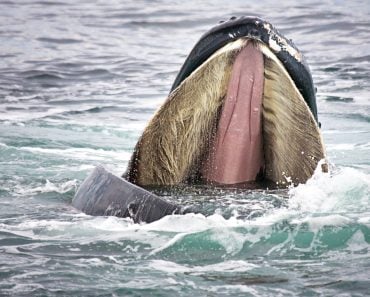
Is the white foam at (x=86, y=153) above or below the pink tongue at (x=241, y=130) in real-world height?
below

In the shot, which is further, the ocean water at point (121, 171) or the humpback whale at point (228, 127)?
the humpback whale at point (228, 127)

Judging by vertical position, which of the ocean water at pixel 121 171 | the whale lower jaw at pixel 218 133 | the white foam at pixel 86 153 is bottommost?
the white foam at pixel 86 153

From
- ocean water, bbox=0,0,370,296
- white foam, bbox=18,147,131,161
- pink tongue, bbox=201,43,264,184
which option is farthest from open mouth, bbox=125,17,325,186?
white foam, bbox=18,147,131,161

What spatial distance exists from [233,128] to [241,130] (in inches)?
2.3

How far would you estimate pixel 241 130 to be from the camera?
24.7 ft

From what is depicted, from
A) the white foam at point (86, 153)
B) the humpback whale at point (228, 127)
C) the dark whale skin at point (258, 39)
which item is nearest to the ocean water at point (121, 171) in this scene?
the white foam at point (86, 153)

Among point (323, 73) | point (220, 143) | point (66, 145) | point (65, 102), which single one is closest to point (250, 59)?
point (220, 143)

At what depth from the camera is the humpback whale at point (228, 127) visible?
703cm

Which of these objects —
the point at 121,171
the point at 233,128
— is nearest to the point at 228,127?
the point at 233,128

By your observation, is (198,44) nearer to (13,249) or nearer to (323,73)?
(13,249)

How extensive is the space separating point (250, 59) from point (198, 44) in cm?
36

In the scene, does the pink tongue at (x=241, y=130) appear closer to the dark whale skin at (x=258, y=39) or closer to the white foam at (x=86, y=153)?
the dark whale skin at (x=258, y=39)

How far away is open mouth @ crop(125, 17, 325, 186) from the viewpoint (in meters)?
7.18

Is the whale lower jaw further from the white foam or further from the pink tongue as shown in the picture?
the white foam
